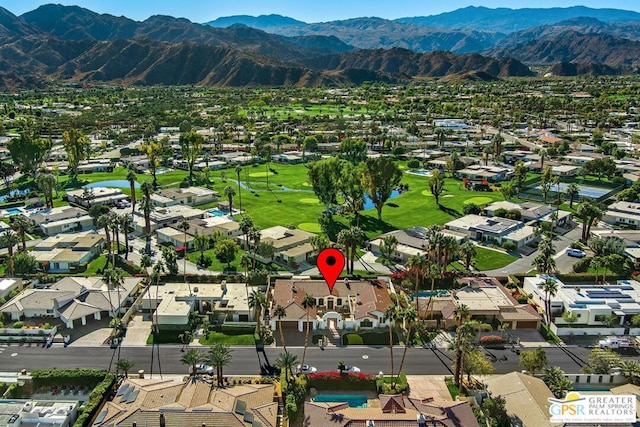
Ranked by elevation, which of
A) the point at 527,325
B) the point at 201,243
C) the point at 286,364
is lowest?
the point at 527,325

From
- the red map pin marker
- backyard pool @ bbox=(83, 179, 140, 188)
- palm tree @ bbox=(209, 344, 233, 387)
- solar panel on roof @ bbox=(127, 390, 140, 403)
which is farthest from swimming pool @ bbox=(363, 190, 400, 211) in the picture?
solar panel on roof @ bbox=(127, 390, 140, 403)

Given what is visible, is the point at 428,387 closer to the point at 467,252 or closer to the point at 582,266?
the point at 467,252

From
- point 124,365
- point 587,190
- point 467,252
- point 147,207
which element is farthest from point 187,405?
point 587,190

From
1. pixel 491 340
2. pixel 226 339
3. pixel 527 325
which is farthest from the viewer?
pixel 527 325

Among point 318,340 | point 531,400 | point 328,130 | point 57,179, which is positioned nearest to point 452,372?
point 531,400

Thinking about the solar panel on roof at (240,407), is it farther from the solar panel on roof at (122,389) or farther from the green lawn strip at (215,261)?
the green lawn strip at (215,261)

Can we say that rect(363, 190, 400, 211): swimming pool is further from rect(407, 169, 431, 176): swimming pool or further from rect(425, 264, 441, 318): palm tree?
rect(425, 264, 441, 318): palm tree

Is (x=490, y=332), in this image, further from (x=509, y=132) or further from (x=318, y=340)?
(x=509, y=132)
